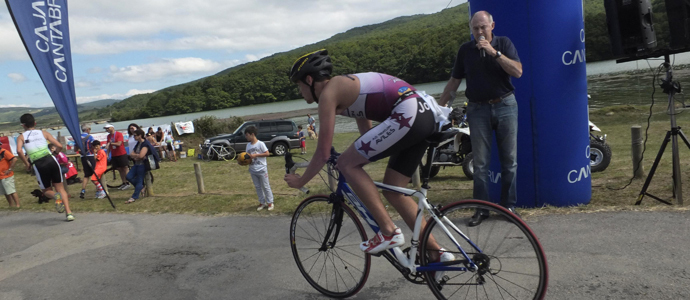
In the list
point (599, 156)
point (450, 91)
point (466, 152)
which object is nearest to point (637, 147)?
point (599, 156)

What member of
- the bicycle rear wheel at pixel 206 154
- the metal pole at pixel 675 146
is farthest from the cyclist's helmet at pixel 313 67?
the bicycle rear wheel at pixel 206 154

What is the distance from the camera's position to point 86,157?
9.22 metres

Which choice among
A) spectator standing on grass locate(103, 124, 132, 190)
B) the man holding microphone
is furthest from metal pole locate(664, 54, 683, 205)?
spectator standing on grass locate(103, 124, 132, 190)

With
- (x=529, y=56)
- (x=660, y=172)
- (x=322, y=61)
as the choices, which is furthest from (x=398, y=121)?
(x=660, y=172)

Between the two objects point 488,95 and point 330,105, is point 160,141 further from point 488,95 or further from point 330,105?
point 330,105

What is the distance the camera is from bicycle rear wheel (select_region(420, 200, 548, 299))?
2643 millimetres

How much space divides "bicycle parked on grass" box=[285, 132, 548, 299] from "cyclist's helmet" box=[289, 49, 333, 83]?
0.65m

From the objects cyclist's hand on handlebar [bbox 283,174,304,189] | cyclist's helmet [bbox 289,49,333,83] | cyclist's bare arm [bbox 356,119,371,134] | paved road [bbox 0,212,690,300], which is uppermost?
cyclist's helmet [bbox 289,49,333,83]

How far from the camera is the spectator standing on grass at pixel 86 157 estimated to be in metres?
10.1

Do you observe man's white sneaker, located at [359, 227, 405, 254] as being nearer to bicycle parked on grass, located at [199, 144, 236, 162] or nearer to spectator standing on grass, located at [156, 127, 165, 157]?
bicycle parked on grass, located at [199, 144, 236, 162]

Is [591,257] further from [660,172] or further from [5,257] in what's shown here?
[5,257]

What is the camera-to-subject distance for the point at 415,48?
7.06 m

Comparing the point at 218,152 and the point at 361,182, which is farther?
the point at 218,152

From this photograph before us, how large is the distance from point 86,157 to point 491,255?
8.79 metres
